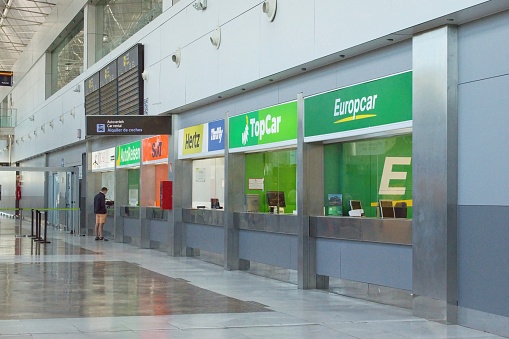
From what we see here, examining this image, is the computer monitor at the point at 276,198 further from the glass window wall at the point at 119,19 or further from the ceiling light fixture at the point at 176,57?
the glass window wall at the point at 119,19

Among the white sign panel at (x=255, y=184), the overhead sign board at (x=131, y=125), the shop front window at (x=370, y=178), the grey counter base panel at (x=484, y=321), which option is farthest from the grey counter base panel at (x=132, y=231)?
the grey counter base panel at (x=484, y=321)

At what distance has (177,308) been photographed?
11.7m

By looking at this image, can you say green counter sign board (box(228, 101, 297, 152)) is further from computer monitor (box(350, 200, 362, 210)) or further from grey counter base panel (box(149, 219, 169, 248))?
grey counter base panel (box(149, 219, 169, 248))

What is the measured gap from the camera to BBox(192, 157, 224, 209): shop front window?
19.4 m

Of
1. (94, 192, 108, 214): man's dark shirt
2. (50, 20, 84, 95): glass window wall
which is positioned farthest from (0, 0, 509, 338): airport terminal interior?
(50, 20, 84, 95): glass window wall

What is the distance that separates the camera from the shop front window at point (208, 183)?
19375mm

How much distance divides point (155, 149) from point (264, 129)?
8.24 meters

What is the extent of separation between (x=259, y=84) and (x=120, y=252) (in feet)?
29.2

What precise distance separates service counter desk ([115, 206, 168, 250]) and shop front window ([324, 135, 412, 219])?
945cm

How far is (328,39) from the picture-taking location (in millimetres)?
12961

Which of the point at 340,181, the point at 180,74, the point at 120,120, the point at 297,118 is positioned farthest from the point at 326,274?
the point at 120,120

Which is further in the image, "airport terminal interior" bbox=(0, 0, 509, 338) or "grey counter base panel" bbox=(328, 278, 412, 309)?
"grey counter base panel" bbox=(328, 278, 412, 309)

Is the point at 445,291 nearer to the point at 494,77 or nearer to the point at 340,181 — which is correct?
the point at 494,77

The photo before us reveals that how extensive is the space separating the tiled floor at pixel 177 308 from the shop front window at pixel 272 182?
1.39 m
